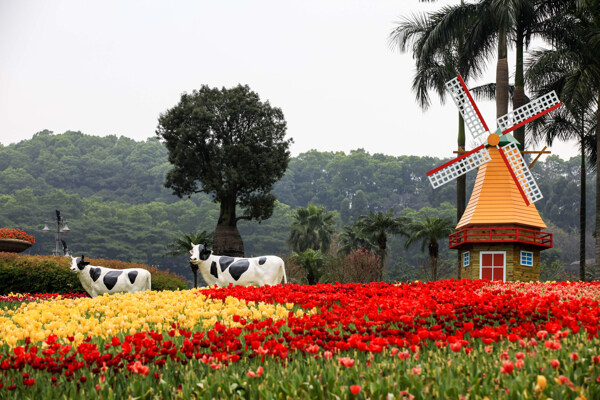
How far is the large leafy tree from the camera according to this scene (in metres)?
38.9

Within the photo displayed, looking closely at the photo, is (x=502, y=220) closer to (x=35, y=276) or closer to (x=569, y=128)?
(x=569, y=128)

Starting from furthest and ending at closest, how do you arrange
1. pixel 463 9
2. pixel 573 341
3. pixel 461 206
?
pixel 461 206, pixel 463 9, pixel 573 341

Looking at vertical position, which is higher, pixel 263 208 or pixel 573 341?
pixel 263 208

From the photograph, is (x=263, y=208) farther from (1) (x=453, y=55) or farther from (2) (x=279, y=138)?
(1) (x=453, y=55)

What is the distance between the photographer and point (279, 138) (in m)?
40.5

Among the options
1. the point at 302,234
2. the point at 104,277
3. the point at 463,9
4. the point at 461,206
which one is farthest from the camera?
the point at 302,234

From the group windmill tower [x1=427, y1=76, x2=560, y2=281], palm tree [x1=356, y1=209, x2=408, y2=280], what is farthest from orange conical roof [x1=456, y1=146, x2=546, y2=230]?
palm tree [x1=356, y1=209, x2=408, y2=280]

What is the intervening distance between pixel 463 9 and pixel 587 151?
40.4 ft

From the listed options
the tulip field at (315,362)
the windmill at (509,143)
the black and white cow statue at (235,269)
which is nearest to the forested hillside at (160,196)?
the windmill at (509,143)

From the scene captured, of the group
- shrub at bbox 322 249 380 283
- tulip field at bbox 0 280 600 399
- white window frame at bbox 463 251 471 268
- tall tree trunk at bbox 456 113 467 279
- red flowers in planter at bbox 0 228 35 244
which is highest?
tall tree trunk at bbox 456 113 467 279

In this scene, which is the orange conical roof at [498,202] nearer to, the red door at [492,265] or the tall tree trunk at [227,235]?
the red door at [492,265]

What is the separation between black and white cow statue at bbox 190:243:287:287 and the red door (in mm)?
12924

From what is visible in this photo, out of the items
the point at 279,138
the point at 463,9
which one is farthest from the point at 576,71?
the point at 279,138

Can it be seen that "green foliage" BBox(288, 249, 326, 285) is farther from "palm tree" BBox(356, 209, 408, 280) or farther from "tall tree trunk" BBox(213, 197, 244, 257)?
"tall tree trunk" BBox(213, 197, 244, 257)
